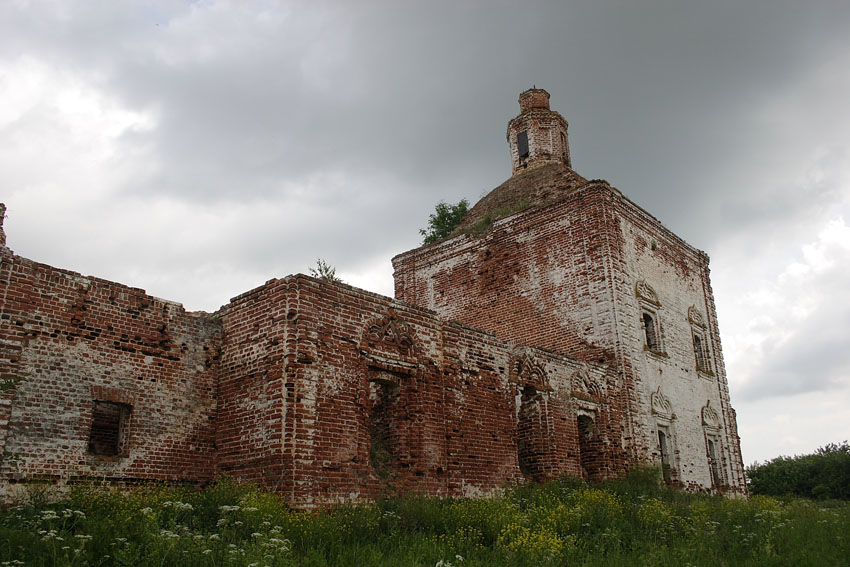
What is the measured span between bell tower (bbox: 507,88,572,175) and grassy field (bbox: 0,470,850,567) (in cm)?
1316

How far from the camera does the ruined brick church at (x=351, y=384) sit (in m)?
8.35

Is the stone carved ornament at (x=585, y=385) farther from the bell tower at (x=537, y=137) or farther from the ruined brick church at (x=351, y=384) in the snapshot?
the bell tower at (x=537, y=137)

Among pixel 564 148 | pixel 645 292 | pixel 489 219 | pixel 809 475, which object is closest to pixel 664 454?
pixel 645 292

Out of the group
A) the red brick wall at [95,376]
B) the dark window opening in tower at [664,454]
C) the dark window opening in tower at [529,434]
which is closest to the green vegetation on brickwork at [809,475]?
the dark window opening in tower at [664,454]

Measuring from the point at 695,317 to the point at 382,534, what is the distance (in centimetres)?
1418

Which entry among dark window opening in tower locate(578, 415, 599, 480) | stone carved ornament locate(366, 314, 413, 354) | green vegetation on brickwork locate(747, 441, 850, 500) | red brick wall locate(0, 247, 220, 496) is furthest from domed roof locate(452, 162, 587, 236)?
green vegetation on brickwork locate(747, 441, 850, 500)

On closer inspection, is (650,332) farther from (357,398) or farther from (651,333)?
(357,398)

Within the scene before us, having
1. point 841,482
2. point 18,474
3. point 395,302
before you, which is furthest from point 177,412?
point 841,482

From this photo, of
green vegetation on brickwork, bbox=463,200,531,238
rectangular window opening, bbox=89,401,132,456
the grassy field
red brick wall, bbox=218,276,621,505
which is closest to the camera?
the grassy field

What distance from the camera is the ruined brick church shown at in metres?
8.35

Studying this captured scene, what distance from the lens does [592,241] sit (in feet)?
53.5

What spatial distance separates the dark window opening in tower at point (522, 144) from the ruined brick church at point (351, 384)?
187 inches

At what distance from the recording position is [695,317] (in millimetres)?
18984

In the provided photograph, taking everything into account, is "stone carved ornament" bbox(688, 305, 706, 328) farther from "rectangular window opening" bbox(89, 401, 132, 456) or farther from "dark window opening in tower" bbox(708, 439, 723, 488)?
"rectangular window opening" bbox(89, 401, 132, 456)
